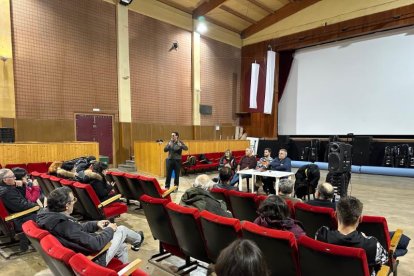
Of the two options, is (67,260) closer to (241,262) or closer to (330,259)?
(241,262)

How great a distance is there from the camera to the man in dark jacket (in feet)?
10.2

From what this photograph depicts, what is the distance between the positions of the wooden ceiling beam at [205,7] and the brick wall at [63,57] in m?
3.73

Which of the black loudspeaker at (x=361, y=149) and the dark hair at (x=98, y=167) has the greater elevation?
the dark hair at (x=98, y=167)

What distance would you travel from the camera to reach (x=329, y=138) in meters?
11.2

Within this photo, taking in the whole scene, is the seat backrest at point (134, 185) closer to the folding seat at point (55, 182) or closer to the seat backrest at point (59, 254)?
the folding seat at point (55, 182)

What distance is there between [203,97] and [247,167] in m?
7.05

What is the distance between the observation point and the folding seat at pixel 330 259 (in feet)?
5.27

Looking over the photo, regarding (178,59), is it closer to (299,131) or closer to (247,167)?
(299,131)

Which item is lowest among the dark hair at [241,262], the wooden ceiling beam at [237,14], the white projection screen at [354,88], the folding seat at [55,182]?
the folding seat at [55,182]

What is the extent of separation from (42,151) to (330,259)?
725cm

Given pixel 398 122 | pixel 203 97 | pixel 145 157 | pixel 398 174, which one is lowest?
pixel 398 174

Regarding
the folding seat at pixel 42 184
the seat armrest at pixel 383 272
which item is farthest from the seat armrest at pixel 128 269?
the folding seat at pixel 42 184

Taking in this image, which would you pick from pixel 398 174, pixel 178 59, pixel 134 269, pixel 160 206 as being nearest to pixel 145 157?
pixel 178 59

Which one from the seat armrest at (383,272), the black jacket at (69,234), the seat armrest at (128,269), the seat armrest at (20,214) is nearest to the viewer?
the seat armrest at (128,269)
